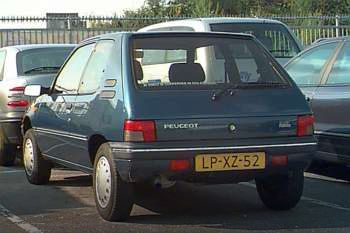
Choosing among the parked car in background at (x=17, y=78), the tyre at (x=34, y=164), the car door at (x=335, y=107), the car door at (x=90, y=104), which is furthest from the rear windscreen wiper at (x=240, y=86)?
the parked car in background at (x=17, y=78)

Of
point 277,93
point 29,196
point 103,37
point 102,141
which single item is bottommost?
point 29,196

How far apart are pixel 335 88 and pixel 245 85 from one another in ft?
6.46

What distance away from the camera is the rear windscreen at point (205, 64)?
604 cm

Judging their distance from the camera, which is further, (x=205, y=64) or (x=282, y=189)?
(x=282, y=189)

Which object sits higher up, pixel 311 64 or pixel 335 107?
pixel 311 64

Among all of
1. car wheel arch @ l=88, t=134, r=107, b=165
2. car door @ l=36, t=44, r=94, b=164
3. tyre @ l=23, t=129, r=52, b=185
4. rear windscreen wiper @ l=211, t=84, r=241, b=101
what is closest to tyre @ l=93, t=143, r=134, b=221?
car wheel arch @ l=88, t=134, r=107, b=165

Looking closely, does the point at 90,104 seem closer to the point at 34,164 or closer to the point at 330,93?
the point at 34,164

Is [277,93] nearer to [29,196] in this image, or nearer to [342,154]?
[342,154]

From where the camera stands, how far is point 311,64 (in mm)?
8359

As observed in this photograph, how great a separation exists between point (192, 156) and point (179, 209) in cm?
114

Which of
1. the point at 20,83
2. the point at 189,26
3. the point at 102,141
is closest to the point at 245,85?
the point at 102,141

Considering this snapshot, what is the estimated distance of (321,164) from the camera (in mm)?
8773

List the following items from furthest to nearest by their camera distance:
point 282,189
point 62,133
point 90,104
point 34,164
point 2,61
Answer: point 2,61, point 34,164, point 62,133, point 282,189, point 90,104

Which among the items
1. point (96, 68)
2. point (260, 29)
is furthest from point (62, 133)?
point (260, 29)
